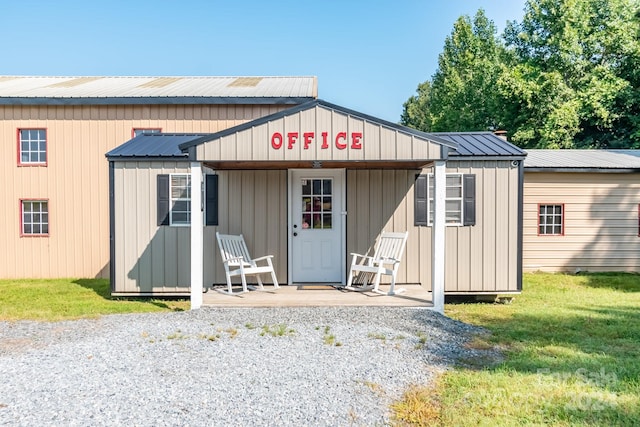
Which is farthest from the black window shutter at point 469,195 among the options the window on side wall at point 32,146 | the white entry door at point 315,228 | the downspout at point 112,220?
the window on side wall at point 32,146

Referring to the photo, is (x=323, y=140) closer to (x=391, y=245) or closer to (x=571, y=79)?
(x=391, y=245)

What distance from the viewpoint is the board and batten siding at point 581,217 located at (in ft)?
34.2

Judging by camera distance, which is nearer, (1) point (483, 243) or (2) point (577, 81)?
(1) point (483, 243)

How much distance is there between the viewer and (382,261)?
675 cm

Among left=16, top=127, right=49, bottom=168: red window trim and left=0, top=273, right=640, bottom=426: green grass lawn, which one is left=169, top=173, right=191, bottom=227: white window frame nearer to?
left=0, top=273, right=640, bottom=426: green grass lawn

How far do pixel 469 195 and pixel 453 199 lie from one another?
0.83 feet

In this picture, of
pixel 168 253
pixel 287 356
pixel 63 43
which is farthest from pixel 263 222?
pixel 63 43

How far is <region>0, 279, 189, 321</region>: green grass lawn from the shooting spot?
6402 mm

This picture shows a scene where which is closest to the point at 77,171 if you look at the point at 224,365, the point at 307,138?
the point at 307,138

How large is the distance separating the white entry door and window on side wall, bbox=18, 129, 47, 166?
21.5 ft

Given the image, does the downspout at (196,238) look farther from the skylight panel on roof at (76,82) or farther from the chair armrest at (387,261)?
the skylight panel on roof at (76,82)

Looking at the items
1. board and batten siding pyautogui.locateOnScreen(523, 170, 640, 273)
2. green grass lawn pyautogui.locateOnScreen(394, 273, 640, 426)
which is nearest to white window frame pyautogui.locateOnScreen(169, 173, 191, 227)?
green grass lawn pyautogui.locateOnScreen(394, 273, 640, 426)

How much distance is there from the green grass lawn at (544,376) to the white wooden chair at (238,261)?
9.58 ft

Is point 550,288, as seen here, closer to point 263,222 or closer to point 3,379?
point 263,222
